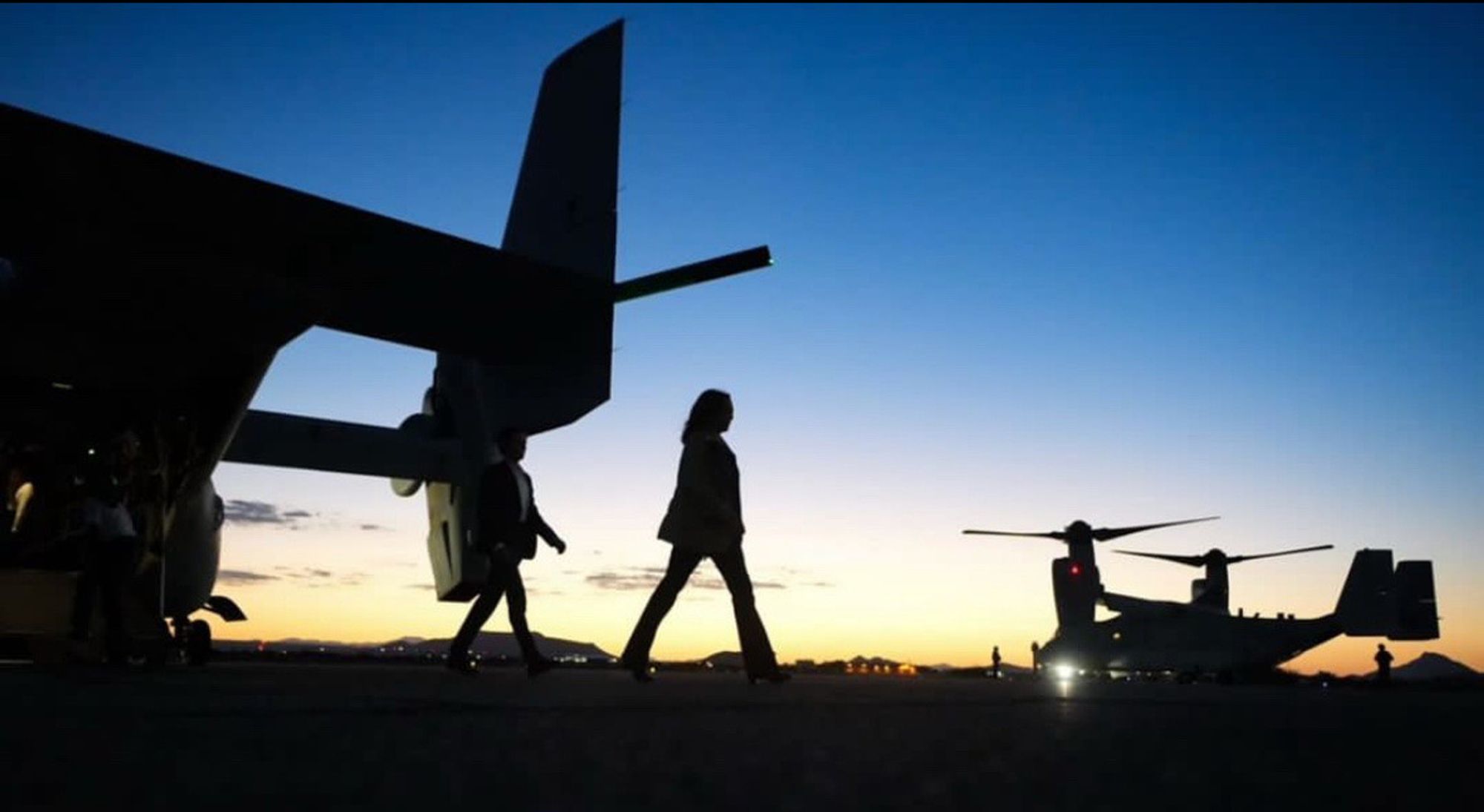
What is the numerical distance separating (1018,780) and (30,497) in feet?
29.0

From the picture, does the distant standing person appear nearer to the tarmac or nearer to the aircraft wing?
the aircraft wing

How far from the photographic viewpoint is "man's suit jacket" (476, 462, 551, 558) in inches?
332

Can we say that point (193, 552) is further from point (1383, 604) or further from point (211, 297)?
point (1383, 604)

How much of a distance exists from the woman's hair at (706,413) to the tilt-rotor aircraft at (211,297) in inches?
23.1

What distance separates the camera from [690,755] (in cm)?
258

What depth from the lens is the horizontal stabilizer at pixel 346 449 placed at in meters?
13.5

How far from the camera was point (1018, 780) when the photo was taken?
86.2 inches

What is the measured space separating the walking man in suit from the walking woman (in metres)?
1.05

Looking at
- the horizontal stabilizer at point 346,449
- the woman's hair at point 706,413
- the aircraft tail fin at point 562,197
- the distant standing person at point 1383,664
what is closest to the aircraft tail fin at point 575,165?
the aircraft tail fin at point 562,197

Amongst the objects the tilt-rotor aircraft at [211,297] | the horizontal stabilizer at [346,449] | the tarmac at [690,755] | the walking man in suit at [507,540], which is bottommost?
the tarmac at [690,755]

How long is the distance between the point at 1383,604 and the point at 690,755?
1341 inches

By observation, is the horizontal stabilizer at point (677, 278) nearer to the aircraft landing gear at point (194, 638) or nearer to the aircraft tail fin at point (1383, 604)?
the aircraft landing gear at point (194, 638)

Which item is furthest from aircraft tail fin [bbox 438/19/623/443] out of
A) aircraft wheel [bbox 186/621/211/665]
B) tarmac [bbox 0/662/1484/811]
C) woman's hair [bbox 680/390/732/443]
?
tarmac [bbox 0/662/1484/811]

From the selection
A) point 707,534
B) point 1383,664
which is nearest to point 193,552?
point 707,534
